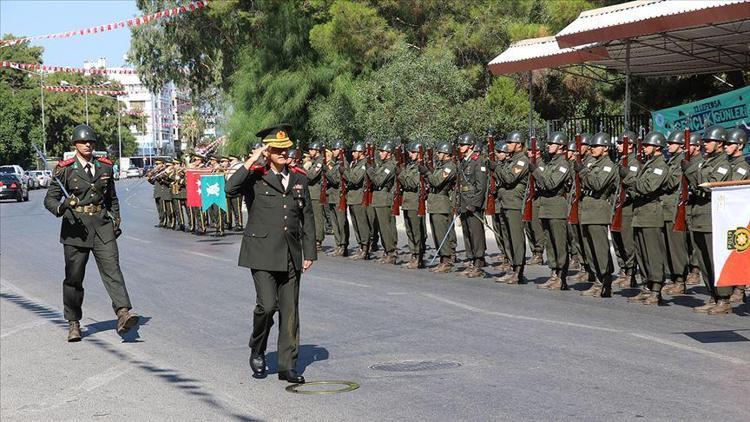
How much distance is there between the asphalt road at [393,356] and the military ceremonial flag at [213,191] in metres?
9.78

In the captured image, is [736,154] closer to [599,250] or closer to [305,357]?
[599,250]

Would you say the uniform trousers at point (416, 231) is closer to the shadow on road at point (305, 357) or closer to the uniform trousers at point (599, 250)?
the uniform trousers at point (599, 250)

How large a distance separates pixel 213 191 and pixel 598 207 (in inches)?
537

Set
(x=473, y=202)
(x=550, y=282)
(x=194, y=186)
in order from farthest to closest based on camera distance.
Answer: (x=194, y=186) → (x=473, y=202) → (x=550, y=282)

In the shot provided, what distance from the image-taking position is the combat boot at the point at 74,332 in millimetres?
10406

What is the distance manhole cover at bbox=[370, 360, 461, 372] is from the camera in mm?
8453

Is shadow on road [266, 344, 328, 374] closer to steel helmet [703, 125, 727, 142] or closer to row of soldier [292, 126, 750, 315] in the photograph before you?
row of soldier [292, 126, 750, 315]

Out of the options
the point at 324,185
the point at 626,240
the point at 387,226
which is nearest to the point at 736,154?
the point at 626,240

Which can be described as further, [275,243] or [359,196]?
[359,196]

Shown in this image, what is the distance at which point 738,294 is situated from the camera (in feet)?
39.7

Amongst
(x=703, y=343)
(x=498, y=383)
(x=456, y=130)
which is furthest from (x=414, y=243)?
(x=456, y=130)

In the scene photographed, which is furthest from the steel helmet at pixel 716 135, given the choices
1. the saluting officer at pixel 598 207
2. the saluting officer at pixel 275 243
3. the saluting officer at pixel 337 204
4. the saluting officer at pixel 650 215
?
the saluting officer at pixel 337 204

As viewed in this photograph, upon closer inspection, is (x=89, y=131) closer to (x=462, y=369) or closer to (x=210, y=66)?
(x=462, y=369)

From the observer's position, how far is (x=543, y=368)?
827cm
